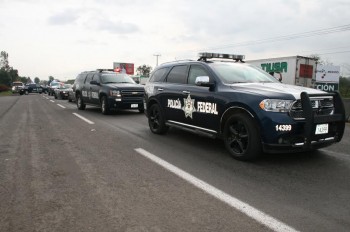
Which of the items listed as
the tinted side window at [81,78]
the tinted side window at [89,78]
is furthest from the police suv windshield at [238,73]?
the tinted side window at [81,78]

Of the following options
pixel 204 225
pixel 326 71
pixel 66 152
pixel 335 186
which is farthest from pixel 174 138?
pixel 326 71

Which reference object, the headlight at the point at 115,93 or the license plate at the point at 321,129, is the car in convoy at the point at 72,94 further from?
the license plate at the point at 321,129

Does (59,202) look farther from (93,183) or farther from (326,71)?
(326,71)

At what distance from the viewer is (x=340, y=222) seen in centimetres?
341

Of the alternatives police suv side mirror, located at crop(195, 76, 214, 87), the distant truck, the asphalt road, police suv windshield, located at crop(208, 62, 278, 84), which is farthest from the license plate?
the distant truck

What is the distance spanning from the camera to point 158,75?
8.59m

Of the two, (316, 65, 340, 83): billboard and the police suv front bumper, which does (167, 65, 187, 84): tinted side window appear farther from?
(316, 65, 340, 83): billboard

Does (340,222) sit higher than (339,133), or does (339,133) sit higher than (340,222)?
(339,133)

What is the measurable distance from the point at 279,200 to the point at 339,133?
8.05 ft

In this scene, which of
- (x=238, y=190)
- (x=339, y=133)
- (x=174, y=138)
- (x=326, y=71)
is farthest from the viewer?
(x=326, y=71)

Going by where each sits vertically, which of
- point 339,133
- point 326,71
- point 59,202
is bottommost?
point 59,202

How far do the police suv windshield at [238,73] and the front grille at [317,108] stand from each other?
4.37 feet

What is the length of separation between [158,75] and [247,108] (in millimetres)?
3567

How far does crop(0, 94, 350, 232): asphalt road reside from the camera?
343 cm
